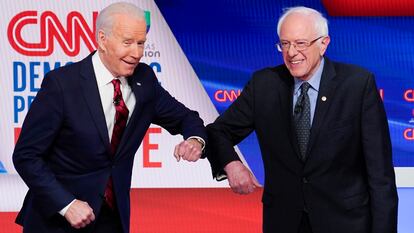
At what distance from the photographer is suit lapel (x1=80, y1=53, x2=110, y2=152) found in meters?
2.60

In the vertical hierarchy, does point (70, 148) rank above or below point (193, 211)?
above

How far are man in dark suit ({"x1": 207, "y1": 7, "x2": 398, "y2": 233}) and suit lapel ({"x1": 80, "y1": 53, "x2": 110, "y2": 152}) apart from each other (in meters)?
0.44

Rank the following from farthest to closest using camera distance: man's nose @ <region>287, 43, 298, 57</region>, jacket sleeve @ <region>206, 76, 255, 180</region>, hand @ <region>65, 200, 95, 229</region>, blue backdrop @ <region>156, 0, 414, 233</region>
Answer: blue backdrop @ <region>156, 0, 414, 233</region>
jacket sleeve @ <region>206, 76, 255, 180</region>
man's nose @ <region>287, 43, 298, 57</region>
hand @ <region>65, 200, 95, 229</region>

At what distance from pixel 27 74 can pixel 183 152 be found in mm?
2215

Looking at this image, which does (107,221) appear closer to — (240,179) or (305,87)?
(240,179)

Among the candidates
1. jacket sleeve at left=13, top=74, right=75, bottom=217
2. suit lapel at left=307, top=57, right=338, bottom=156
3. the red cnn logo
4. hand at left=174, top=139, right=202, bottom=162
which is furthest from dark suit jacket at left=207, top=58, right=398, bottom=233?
the red cnn logo

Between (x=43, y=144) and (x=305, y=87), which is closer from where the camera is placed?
(x=43, y=144)

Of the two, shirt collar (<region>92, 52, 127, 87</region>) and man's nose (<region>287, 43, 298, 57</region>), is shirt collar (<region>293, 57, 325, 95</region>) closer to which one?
man's nose (<region>287, 43, 298, 57</region>)

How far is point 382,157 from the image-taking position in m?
2.60

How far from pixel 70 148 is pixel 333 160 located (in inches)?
31.8

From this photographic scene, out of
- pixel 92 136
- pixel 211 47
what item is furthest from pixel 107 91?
pixel 211 47

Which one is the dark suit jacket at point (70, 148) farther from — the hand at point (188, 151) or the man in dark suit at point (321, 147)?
the man in dark suit at point (321, 147)

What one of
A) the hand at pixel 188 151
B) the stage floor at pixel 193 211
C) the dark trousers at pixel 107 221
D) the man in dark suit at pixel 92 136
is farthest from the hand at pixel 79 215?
the stage floor at pixel 193 211

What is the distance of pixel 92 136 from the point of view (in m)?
2.59
